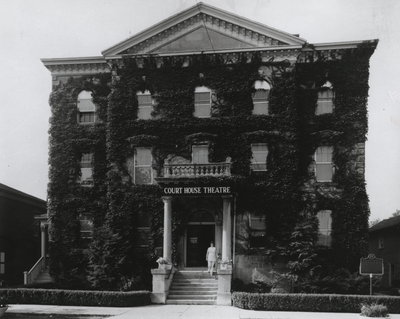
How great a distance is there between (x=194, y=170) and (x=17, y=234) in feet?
58.0

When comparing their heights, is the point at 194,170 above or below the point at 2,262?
A: above

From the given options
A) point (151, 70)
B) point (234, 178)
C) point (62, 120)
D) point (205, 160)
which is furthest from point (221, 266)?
point (62, 120)

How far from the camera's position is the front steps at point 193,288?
24.5 meters

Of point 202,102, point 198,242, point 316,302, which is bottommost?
point 316,302

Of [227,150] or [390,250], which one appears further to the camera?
[390,250]

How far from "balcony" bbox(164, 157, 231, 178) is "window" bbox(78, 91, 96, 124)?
316 inches

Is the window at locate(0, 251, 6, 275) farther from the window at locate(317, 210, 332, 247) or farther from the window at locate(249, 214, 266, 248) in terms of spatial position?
the window at locate(317, 210, 332, 247)

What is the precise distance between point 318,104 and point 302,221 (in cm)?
714

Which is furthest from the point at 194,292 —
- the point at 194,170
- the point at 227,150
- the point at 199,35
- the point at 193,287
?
the point at 199,35

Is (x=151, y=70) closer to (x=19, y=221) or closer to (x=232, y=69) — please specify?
(x=232, y=69)

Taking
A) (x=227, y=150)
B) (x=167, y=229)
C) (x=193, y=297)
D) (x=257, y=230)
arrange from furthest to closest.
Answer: (x=227, y=150) < (x=257, y=230) < (x=167, y=229) < (x=193, y=297)

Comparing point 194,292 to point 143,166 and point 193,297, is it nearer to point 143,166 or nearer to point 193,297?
point 193,297

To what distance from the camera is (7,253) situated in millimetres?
36125

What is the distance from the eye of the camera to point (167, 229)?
27250 millimetres
